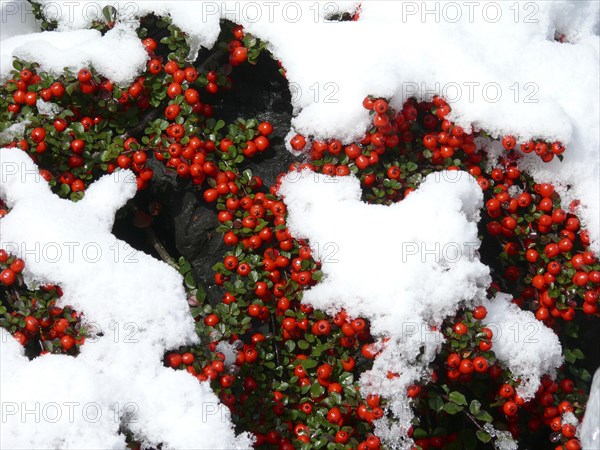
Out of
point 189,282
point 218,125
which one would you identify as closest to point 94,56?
point 218,125

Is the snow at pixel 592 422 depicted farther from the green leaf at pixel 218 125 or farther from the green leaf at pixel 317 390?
the green leaf at pixel 218 125

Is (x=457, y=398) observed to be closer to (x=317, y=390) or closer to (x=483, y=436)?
(x=483, y=436)

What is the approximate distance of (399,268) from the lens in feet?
12.4

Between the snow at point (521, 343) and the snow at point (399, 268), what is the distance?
0.33 metres

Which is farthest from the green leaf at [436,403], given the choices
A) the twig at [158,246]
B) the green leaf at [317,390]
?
the twig at [158,246]

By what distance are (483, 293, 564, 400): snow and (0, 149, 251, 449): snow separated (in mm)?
1582

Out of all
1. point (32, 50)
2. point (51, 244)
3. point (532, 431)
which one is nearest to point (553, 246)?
point (532, 431)

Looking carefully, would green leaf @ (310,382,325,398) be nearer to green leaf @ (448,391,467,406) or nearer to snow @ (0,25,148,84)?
green leaf @ (448,391,467,406)

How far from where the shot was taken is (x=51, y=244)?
11.9 ft

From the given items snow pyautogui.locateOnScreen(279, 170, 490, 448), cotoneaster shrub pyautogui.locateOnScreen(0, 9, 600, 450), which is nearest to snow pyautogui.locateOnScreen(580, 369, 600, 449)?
cotoneaster shrub pyautogui.locateOnScreen(0, 9, 600, 450)

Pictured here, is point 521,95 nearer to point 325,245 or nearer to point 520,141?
point 520,141

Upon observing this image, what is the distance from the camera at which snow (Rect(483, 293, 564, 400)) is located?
162 inches

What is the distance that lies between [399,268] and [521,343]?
960mm

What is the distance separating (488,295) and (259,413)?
1504 millimetres
